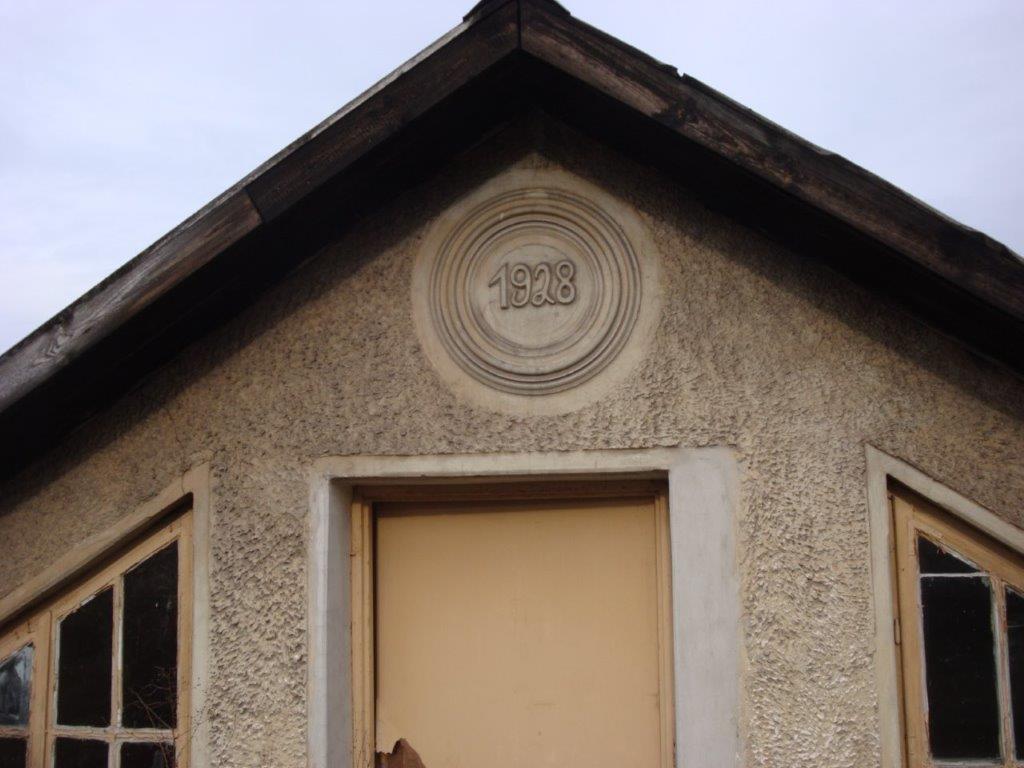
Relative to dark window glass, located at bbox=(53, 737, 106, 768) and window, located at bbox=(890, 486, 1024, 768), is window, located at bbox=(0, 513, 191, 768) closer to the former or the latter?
dark window glass, located at bbox=(53, 737, 106, 768)

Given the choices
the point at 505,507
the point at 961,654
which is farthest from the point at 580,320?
the point at 961,654

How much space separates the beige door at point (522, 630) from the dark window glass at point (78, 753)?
39.4 inches

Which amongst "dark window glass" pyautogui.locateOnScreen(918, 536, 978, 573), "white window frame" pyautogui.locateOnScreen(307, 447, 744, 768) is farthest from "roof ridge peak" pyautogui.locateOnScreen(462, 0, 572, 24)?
"dark window glass" pyautogui.locateOnScreen(918, 536, 978, 573)

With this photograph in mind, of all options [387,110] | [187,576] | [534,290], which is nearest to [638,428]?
[534,290]

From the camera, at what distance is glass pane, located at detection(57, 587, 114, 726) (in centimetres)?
384

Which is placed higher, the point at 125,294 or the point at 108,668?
the point at 125,294

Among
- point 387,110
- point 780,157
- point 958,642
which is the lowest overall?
point 958,642

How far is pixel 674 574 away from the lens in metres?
3.46

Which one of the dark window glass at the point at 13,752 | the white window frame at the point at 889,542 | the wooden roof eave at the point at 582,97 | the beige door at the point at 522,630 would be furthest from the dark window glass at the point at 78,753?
the white window frame at the point at 889,542

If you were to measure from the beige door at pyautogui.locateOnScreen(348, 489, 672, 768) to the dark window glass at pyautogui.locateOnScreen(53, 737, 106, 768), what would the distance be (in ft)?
3.29

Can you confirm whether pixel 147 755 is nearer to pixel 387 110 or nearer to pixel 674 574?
pixel 674 574

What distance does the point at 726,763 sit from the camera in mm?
3359

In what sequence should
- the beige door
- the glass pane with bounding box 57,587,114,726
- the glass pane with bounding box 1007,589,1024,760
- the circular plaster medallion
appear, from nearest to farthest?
1. the glass pane with bounding box 1007,589,1024,760
2. the circular plaster medallion
3. the beige door
4. the glass pane with bounding box 57,587,114,726

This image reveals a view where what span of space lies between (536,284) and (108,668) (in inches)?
82.5
